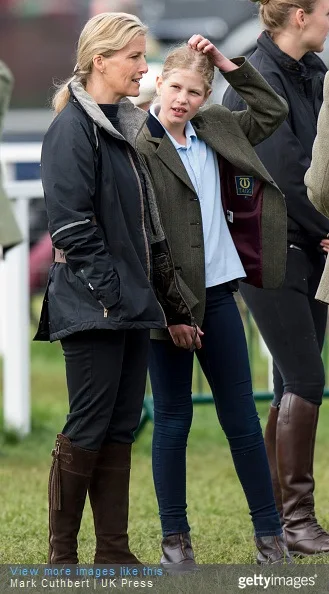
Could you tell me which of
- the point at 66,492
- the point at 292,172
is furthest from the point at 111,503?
the point at 292,172

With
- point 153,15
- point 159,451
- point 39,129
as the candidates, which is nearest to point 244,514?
point 159,451

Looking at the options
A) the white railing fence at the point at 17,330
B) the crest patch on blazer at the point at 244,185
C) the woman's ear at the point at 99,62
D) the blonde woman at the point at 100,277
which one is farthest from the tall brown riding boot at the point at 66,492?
the white railing fence at the point at 17,330

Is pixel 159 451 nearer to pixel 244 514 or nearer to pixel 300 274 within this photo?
pixel 300 274

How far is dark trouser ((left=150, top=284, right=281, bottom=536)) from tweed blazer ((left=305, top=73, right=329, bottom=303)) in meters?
0.38

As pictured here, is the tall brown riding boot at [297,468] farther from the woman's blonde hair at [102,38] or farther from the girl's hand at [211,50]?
the woman's blonde hair at [102,38]

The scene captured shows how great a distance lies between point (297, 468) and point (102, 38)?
1.76 m

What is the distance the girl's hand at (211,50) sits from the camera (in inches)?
171

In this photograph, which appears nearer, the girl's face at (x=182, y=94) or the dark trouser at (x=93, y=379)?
the dark trouser at (x=93, y=379)

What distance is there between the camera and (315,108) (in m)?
4.89

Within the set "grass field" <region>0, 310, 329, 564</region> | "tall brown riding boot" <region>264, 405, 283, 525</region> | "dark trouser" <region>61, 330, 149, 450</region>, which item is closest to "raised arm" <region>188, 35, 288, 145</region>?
"dark trouser" <region>61, 330, 149, 450</region>

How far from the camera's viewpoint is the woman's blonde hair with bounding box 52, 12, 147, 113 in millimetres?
4121

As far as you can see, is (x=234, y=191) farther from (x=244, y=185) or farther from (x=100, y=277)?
(x=100, y=277)

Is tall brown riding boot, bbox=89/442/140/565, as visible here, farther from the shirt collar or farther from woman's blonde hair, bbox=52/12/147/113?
woman's blonde hair, bbox=52/12/147/113

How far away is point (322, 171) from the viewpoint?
405 centimetres
